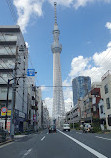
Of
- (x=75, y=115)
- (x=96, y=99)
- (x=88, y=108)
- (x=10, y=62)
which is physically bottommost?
(x=75, y=115)

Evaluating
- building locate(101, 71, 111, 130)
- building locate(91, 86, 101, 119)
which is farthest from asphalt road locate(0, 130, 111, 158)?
building locate(91, 86, 101, 119)

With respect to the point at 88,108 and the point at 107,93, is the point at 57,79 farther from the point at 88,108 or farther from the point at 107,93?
the point at 107,93

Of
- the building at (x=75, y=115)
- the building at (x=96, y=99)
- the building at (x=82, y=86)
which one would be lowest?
the building at (x=75, y=115)

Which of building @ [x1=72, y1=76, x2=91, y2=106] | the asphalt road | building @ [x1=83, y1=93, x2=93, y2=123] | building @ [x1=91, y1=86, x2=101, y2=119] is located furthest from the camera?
building @ [x1=83, y1=93, x2=93, y2=123]

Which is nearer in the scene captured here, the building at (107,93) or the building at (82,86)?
the building at (107,93)

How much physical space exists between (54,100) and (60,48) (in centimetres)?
4435

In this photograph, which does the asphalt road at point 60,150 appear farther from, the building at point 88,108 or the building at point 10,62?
the building at point 88,108

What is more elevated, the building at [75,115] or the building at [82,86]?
the building at [82,86]

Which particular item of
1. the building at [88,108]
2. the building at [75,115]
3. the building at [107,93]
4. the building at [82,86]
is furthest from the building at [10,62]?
the building at [75,115]

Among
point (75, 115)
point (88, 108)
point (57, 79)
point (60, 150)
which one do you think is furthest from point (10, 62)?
point (57, 79)

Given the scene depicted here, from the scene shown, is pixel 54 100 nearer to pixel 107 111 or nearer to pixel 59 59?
pixel 59 59

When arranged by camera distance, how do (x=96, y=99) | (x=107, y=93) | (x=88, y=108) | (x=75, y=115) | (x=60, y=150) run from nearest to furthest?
(x=60, y=150) < (x=107, y=93) < (x=96, y=99) < (x=88, y=108) < (x=75, y=115)

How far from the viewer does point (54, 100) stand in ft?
447

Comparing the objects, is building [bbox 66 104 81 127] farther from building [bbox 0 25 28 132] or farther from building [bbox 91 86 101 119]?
building [bbox 0 25 28 132]
